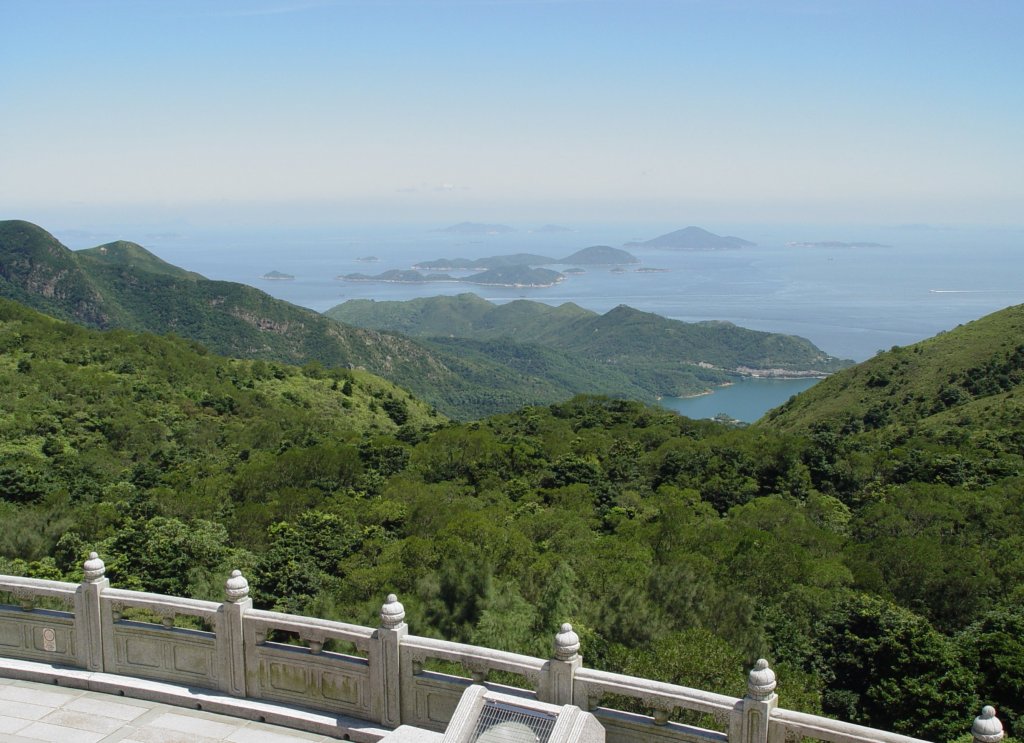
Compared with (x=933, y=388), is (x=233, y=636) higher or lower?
higher

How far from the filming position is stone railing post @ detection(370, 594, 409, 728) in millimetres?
7391

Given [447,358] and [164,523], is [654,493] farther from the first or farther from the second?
[447,358]

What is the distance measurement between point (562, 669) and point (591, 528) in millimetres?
16184

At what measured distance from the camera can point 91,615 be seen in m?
8.27

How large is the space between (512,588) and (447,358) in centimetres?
11913

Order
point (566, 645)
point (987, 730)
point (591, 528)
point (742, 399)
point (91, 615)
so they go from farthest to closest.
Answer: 1. point (742, 399)
2. point (591, 528)
3. point (91, 615)
4. point (566, 645)
5. point (987, 730)

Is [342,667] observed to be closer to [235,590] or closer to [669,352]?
[235,590]

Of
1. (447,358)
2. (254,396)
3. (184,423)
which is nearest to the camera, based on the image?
(184,423)

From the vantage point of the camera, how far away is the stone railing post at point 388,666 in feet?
24.2

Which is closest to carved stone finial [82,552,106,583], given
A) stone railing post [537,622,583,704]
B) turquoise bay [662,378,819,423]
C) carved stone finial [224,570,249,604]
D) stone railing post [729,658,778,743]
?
carved stone finial [224,570,249,604]

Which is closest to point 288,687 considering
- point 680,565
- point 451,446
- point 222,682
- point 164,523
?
point 222,682

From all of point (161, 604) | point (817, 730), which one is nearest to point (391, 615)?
point (161, 604)

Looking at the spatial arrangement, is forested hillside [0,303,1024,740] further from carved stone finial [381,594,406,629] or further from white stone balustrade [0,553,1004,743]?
carved stone finial [381,594,406,629]

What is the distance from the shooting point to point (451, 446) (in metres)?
34.4
